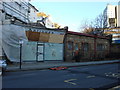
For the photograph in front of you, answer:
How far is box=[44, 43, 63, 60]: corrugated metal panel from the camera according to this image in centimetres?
1912

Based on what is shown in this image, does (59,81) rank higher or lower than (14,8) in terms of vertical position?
lower

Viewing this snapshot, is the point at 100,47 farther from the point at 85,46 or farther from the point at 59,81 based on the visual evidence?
the point at 59,81

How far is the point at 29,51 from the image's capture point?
17.4 meters

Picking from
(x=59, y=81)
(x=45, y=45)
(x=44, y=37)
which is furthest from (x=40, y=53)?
(x=59, y=81)

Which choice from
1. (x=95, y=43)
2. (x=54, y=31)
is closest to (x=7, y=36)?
(x=54, y=31)

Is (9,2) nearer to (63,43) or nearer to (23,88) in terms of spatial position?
(63,43)

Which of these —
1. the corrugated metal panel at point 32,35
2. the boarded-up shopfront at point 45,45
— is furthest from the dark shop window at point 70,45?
the corrugated metal panel at point 32,35

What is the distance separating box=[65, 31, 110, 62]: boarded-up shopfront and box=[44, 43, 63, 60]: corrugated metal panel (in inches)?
41.2

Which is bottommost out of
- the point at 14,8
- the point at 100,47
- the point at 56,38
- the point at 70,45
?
the point at 100,47

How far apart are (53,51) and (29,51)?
366 centimetres

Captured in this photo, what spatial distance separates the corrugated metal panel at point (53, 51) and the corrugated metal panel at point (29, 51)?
1.75 meters

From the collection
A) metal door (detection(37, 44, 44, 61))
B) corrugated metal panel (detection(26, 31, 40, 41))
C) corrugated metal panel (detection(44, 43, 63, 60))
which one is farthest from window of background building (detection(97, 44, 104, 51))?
corrugated metal panel (detection(26, 31, 40, 41))

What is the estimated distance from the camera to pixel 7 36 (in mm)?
15320

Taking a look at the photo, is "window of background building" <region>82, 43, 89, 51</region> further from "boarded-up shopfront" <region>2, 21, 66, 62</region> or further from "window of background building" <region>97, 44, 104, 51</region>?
"boarded-up shopfront" <region>2, 21, 66, 62</region>
